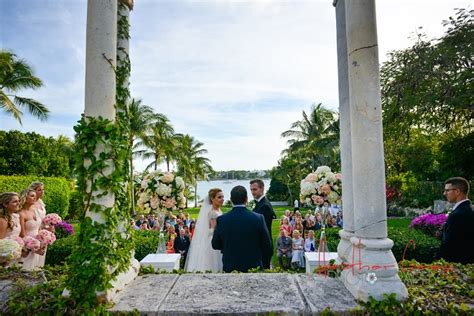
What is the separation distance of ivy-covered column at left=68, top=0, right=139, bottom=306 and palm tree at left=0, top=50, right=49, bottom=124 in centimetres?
1974

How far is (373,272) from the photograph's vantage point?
9.70ft

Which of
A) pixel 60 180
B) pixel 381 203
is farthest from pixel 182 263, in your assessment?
pixel 60 180

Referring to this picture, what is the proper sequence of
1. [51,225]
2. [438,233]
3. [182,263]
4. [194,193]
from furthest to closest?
[194,193]
[438,233]
[182,263]
[51,225]

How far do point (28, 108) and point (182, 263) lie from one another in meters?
18.1

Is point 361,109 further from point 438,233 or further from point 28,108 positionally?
point 28,108

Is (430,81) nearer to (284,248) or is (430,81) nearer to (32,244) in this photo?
(284,248)

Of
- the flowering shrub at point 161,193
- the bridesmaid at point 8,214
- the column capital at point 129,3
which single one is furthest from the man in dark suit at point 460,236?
the bridesmaid at point 8,214

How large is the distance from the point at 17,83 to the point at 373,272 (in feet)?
77.8

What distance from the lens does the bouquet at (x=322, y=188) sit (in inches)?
→ 227

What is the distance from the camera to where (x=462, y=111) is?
519 inches

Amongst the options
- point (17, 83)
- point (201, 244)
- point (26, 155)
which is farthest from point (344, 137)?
point (26, 155)

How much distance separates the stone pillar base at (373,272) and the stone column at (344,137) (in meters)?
0.51

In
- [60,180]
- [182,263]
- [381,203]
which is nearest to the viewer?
[381,203]

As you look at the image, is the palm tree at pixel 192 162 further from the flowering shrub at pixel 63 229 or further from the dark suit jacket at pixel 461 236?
the dark suit jacket at pixel 461 236
